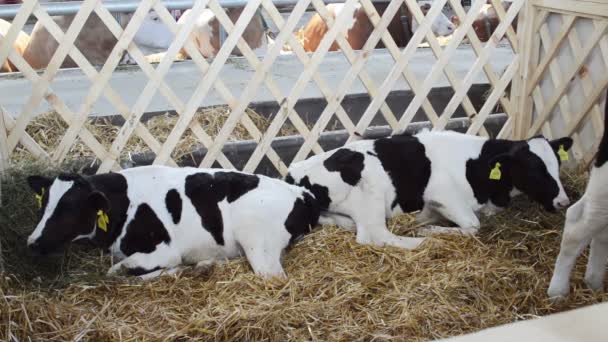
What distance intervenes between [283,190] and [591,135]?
6.29 ft

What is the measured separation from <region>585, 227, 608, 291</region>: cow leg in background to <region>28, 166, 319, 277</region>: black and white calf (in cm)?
132

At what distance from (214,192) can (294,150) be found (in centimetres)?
112

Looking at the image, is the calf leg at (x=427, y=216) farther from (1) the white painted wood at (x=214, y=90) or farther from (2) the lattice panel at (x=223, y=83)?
(1) the white painted wood at (x=214, y=90)

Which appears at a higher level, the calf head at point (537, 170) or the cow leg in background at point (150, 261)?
the calf head at point (537, 170)

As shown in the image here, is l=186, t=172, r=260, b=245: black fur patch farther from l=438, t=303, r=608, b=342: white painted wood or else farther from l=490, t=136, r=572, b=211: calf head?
l=438, t=303, r=608, b=342: white painted wood

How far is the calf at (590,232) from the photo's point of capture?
2.58 m

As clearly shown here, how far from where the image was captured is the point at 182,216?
317 centimetres

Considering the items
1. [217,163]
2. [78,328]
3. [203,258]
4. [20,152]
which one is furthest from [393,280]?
[20,152]

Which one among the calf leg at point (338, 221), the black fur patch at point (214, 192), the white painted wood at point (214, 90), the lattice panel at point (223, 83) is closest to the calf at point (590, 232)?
the calf leg at point (338, 221)

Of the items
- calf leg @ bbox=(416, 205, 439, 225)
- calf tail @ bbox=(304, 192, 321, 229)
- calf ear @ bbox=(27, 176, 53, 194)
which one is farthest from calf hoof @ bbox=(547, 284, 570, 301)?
calf ear @ bbox=(27, 176, 53, 194)

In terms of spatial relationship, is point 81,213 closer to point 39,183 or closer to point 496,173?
point 39,183

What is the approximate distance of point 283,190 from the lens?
3299 millimetres

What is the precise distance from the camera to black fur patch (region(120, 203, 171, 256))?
3104 millimetres

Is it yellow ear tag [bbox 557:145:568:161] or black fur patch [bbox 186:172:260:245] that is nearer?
black fur patch [bbox 186:172:260:245]
